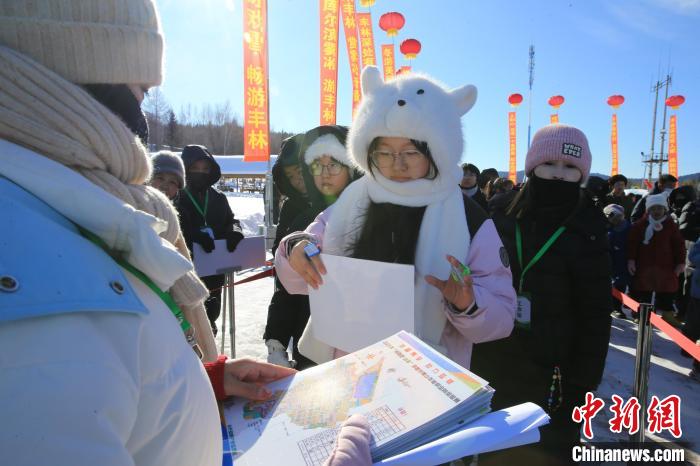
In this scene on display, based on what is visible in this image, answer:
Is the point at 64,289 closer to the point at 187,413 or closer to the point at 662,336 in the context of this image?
Answer: the point at 187,413

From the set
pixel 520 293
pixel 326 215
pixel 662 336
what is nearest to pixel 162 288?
pixel 326 215

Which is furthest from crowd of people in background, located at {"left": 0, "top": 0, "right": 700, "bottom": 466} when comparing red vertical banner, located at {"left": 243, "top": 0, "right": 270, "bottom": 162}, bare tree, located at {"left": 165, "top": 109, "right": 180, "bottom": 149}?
bare tree, located at {"left": 165, "top": 109, "right": 180, "bottom": 149}

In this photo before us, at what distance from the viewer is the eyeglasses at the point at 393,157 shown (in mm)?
1505

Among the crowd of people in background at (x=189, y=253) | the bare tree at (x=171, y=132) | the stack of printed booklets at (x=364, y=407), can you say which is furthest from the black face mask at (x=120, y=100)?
the bare tree at (x=171, y=132)

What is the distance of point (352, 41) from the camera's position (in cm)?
976

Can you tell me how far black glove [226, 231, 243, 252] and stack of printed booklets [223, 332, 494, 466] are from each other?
249cm

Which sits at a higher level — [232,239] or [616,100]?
[616,100]

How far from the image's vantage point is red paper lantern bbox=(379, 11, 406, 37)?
30.7 feet

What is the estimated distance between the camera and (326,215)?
1.77 meters

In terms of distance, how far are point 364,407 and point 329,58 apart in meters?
9.15

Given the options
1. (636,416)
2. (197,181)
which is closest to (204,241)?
(197,181)

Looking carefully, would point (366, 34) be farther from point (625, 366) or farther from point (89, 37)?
point (89, 37)

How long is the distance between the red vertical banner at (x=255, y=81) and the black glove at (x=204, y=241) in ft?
15.2

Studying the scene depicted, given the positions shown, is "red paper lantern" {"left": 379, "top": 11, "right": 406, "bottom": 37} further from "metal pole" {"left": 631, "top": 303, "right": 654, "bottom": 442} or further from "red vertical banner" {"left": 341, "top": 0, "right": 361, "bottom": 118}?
"metal pole" {"left": 631, "top": 303, "right": 654, "bottom": 442}
